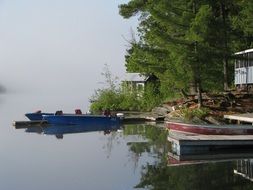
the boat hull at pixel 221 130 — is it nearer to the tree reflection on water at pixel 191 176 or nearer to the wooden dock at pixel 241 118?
the wooden dock at pixel 241 118

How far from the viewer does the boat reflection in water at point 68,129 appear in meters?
38.4

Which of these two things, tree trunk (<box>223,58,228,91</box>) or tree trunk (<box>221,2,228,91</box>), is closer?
tree trunk (<box>221,2,228,91</box>)

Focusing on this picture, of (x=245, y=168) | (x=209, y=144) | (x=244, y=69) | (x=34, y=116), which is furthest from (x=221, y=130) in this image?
(x=34, y=116)

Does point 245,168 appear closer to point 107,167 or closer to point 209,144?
point 209,144

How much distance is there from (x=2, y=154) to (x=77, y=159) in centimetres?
438

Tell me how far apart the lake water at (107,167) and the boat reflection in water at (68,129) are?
5.13m

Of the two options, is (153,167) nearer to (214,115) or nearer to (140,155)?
(140,155)

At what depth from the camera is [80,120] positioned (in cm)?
4419

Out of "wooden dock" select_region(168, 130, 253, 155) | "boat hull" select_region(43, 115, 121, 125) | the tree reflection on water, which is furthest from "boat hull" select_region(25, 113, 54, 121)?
"wooden dock" select_region(168, 130, 253, 155)

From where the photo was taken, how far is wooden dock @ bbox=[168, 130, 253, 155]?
24375 millimetres

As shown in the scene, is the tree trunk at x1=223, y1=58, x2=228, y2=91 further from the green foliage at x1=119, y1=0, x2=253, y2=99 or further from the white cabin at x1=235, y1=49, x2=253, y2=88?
the white cabin at x1=235, y1=49, x2=253, y2=88

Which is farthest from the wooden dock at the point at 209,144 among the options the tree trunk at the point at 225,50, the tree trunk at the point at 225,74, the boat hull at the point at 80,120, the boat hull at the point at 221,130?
the boat hull at the point at 80,120

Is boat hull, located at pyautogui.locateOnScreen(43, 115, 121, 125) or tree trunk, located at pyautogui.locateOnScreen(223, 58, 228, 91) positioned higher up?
tree trunk, located at pyautogui.locateOnScreen(223, 58, 228, 91)

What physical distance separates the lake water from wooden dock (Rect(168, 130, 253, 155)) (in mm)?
1019
